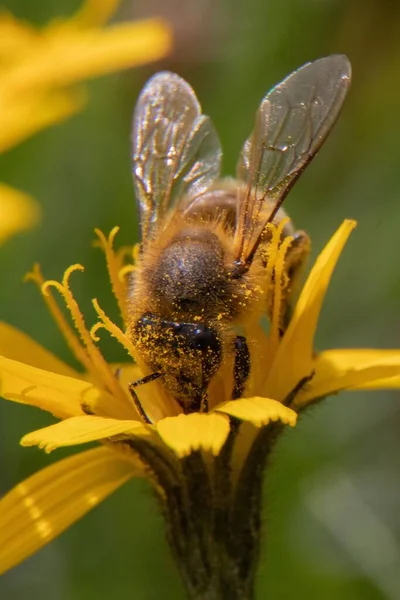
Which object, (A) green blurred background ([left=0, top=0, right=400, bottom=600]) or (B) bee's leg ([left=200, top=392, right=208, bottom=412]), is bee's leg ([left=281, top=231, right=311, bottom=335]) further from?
(A) green blurred background ([left=0, top=0, right=400, bottom=600])

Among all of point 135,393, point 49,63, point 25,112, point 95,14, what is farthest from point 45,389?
point 95,14

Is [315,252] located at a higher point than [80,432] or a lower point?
lower

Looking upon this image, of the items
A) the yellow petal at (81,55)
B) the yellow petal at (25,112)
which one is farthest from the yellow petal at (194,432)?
the yellow petal at (81,55)

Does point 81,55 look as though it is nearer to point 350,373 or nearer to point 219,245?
point 219,245

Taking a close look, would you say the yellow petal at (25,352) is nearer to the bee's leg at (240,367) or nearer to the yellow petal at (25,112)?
the bee's leg at (240,367)

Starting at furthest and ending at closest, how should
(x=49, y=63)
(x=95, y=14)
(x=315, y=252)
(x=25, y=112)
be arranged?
(x=315, y=252), (x=95, y=14), (x=49, y=63), (x=25, y=112)

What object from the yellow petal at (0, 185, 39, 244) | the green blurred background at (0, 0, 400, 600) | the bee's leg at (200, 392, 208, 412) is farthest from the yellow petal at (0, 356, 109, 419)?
the green blurred background at (0, 0, 400, 600)

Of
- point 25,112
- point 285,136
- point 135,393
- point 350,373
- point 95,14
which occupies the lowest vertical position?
point 350,373
